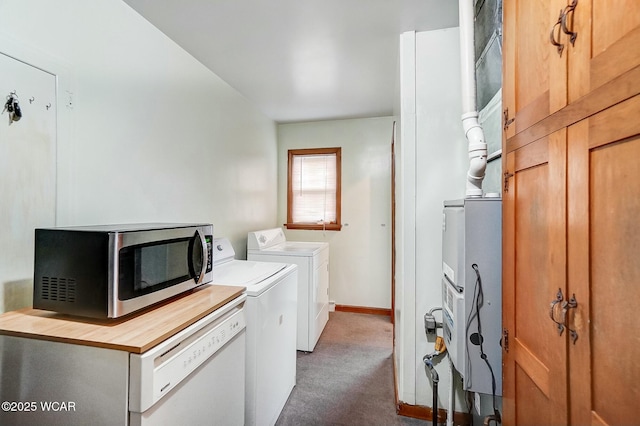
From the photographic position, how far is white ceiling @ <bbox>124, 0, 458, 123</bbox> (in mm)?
1629

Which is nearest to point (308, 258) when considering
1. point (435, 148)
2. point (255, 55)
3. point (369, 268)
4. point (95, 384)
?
point (369, 268)

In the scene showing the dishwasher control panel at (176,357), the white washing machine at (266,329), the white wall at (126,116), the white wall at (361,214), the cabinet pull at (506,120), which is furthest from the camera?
the white wall at (361,214)

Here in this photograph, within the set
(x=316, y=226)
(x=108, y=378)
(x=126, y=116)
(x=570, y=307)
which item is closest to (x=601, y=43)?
(x=570, y=307)

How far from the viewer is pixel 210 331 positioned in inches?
45.8

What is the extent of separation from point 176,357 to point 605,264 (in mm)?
1180

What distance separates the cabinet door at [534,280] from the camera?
67cm

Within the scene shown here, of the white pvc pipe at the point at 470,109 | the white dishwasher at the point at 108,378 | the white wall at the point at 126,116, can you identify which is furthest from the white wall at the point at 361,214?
the white dishwasher at the point at 108,378

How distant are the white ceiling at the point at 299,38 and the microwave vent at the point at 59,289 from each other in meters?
1.51

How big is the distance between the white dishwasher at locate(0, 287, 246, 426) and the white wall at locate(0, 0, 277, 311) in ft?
1.86

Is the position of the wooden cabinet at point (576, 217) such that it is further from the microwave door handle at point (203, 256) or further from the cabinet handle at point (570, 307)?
the microwave door handle at point (203, 256)

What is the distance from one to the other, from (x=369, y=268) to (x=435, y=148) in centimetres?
209

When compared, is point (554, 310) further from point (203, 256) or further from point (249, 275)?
point (249, 275)

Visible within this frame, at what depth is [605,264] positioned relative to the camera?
0.54m

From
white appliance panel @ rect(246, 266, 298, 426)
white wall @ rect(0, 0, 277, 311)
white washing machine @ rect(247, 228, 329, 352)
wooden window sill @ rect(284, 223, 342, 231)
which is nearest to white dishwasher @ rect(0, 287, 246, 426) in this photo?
white appliance panel @ rect(246, 266, 298, 426)
